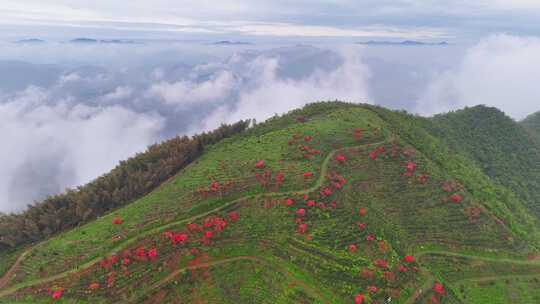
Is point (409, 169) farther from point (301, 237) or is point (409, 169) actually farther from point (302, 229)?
point (301, 237)

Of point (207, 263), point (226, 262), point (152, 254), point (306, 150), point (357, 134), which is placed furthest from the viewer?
point (357, 134)

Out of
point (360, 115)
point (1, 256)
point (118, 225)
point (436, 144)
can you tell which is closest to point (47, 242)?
point (1, 256)

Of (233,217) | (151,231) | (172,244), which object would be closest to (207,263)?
(172,244)

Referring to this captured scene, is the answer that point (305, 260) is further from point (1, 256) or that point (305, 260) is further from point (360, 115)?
point (360, 115)

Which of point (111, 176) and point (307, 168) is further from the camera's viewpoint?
point (111, 176)

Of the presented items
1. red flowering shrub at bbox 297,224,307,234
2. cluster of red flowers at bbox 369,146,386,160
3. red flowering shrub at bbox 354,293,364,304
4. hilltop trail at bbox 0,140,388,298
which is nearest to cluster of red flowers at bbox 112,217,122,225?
hilltop trail at bbox 0,140,388,298

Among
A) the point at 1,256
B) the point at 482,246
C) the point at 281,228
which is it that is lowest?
the point at 482,246

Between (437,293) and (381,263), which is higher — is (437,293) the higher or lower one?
the lower one

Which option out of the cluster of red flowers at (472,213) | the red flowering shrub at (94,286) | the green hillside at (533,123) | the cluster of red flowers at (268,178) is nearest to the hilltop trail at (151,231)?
the cluster of red flowers at (268,178)
